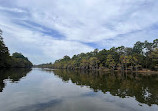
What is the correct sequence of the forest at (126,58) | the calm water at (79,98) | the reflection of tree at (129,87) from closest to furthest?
the calm water at (79,98) → the reflection of tree at (129,87) → the forest at (126,58)

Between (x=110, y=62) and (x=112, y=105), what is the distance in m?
64.2

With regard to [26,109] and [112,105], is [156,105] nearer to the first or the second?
[112,105]

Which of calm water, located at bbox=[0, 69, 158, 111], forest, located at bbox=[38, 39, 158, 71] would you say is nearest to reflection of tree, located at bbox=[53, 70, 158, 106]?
calm water, located at bbox=[0, 69, 158, 111]

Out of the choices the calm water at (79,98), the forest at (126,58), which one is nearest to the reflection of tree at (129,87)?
the calm water at (79,98)

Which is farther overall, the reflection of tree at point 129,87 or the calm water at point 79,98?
the reflection of tree at point 129,87

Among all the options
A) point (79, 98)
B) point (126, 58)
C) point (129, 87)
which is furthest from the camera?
point (126, 58)

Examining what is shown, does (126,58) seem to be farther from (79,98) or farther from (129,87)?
(79,98)

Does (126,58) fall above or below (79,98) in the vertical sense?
above

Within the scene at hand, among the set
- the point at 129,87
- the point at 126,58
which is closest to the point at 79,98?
the point at 129,87

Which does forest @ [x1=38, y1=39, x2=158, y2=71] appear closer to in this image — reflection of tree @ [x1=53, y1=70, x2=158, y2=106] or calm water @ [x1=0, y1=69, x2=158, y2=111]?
reflection of tree @ [x1=53, y1=70, x2=158, y2=106]

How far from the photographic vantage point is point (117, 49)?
8419 cm

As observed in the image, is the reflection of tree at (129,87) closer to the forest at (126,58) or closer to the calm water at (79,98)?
the calm water at (79,98)

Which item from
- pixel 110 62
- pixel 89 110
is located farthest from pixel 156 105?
pixel 110 62

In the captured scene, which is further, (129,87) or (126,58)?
(126,58)
